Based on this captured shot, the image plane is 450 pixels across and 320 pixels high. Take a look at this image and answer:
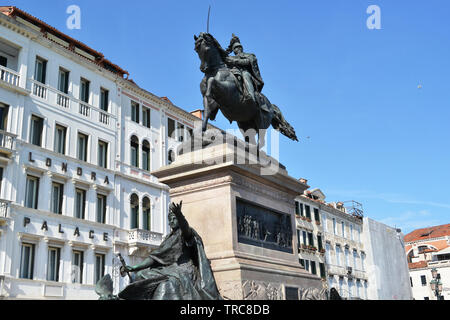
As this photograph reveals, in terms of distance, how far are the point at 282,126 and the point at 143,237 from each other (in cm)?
2095

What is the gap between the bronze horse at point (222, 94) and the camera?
9188mm

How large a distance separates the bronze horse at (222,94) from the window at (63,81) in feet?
69.2

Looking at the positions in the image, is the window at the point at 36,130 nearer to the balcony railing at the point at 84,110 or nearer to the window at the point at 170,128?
the balcony railing at the point at 84,110

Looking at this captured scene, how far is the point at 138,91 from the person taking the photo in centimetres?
3356

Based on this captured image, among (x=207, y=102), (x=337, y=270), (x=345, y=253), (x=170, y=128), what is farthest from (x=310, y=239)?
(x=207, y=102)

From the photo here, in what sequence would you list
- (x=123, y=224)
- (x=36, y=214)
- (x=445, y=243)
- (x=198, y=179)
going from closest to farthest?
1. (x=198, y=179)
2. (x=36, y=214)
3. (x=123, y=224)
4. (x=445, y=243)

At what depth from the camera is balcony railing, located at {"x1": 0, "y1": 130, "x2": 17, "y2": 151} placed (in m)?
24.8

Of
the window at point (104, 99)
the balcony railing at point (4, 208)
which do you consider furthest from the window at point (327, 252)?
the balcony railing at point (4, 208)

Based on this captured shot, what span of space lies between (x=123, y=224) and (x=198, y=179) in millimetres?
22698

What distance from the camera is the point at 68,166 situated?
2784 centimetres

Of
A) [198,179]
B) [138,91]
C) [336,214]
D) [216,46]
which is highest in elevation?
[138,91]
